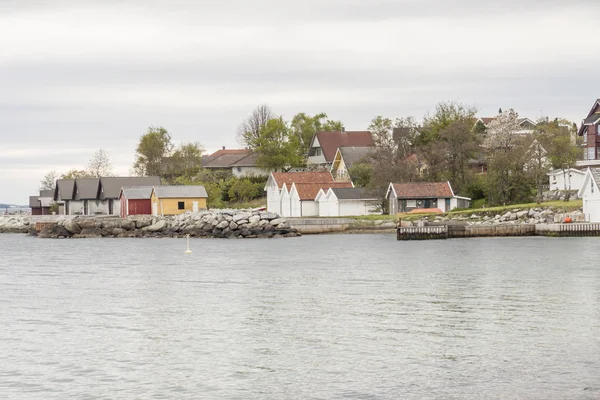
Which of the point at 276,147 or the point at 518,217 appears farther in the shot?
the point at 276,147

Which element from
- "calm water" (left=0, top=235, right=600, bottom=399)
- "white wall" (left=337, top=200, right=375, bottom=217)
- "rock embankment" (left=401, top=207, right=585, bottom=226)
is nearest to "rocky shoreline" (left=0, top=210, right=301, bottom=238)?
"white wall" (left=337, top=200, right=375, bottom=217)

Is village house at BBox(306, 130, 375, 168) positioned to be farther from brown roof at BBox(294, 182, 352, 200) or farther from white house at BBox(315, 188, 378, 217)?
white house at BBox(315, 188, 378, 217)

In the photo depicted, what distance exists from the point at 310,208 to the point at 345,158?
727 inches

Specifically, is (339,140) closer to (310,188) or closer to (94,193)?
(310,188)

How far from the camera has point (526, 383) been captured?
22.0 metres

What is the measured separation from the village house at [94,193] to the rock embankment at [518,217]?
48.0 metres

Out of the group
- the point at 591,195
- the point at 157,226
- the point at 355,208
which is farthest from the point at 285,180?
the point at 591,195

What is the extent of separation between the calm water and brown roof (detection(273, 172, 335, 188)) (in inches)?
2129

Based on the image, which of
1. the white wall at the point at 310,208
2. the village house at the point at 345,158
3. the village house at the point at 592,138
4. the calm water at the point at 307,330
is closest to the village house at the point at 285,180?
the white wall at the point at 310,208

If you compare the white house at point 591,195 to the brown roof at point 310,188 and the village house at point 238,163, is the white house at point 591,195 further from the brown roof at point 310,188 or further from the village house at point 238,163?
the village house at point 238,163

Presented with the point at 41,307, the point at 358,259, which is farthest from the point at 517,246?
the point at 41,307

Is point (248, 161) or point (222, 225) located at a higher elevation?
point (248, 161)

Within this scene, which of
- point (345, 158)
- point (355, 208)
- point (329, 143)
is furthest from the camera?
point (329, 143)

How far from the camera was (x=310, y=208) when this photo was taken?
106 metres
